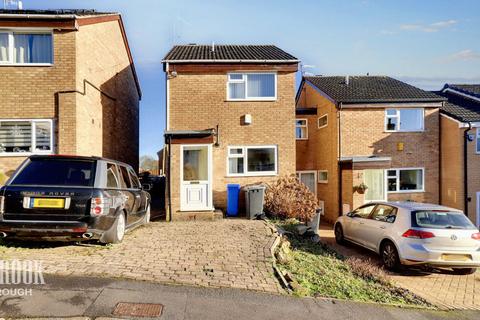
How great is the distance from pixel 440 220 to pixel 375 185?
6.91m

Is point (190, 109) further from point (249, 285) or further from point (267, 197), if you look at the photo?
point (249, 285)

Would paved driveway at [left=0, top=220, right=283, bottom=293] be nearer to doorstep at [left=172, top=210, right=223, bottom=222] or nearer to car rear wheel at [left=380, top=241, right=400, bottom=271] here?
doorstep at [left=172, top=210, right=223, bottom=222]

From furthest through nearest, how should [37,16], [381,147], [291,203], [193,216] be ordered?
[381,147]
[291,203]
[193,216]
[37,16]

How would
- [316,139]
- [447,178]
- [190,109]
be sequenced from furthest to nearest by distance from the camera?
[316,139], [447,178], [190,109]

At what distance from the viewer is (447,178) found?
558 inches

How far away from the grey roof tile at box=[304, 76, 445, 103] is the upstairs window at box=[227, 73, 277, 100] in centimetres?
366

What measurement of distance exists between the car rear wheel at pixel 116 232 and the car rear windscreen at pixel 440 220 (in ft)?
21.6

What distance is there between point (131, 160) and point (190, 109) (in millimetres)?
6466

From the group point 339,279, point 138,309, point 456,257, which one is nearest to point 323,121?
point 456,257

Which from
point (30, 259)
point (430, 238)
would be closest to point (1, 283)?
point (30, 259)

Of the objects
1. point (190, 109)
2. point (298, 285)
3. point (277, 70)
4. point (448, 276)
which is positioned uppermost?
point (277, 70)

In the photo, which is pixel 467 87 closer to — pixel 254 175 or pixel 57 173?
pixel 254 175

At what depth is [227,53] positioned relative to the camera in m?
13.9

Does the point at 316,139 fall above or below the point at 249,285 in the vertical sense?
above
